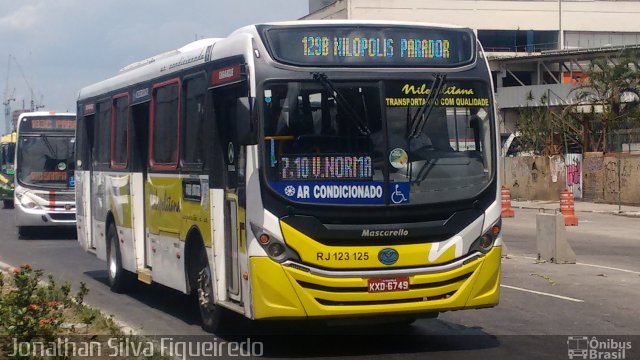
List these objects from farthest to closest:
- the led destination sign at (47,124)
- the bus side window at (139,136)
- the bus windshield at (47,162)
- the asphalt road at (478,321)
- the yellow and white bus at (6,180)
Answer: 1. the yellow and white bus at (6,180)
2. the led destination sign at (47,124)
3. the bus windshield at (47,162)
4. the bus side window at (139,136)
5. the asphalt road at (478,321)

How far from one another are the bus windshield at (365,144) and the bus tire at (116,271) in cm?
628

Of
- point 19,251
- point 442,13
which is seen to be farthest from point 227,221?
point 442,13

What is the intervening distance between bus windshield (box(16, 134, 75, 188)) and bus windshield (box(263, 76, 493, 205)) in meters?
18.5

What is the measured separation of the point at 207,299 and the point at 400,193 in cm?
277

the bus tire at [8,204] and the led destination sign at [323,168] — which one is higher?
the led destination sign at [323,168]

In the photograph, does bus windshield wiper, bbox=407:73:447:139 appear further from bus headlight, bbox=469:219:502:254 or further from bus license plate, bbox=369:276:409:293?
bus license plate, bbox=369:276:409:293

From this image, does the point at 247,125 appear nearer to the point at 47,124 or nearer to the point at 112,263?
the point at 112,263

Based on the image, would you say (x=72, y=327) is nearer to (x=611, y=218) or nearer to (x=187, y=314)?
(x=187, y=314)

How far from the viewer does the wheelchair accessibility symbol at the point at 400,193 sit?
9688mm

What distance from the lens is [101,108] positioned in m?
16.3

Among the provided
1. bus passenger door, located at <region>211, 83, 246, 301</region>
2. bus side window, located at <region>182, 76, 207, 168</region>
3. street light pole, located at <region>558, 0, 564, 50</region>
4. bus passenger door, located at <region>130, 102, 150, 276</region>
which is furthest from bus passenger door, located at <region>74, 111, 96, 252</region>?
street light pole, located at <region>558, 0, 564, 50</region>

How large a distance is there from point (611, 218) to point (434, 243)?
25.7 metres

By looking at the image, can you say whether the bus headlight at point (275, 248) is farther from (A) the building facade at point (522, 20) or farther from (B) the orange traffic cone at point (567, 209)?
(A) the building facade at point (522, 20)

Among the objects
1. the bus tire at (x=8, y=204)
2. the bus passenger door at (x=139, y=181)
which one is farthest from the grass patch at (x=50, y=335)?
the bus tire at (x=8, y=204)
